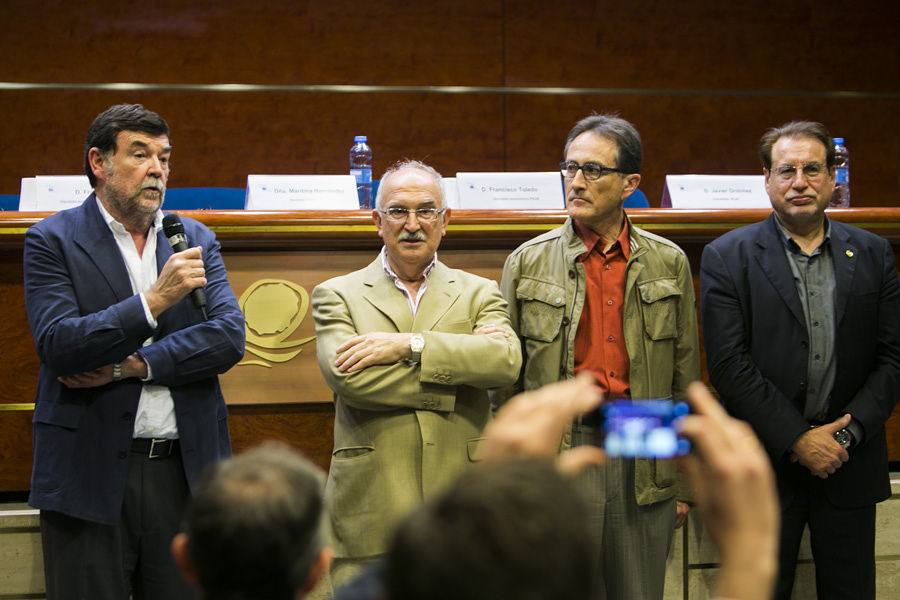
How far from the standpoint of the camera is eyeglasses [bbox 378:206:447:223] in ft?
7.84

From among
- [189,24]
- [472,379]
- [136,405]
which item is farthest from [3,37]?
[472,379]

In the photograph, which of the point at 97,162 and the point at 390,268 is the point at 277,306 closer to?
the point at 390,268

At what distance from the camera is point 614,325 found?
8.09 feet

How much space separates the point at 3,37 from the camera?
16.7ft

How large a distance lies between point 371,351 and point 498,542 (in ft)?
4.88

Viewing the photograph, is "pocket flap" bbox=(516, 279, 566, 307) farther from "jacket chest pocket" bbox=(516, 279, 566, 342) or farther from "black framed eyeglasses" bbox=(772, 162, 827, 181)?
"black framed eyeglasses" bbox=(772, 162, 827, 181)

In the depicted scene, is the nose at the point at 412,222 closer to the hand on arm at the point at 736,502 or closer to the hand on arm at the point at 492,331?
the hand on arm at the point at 492,331

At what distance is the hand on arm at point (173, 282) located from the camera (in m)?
2.15

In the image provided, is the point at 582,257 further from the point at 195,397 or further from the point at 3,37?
the point at 3,37

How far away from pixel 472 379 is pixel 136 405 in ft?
2.73

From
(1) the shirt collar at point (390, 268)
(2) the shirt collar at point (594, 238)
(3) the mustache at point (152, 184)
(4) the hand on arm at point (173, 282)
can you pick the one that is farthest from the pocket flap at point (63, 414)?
(2) the shirt collar at point (594, 238)

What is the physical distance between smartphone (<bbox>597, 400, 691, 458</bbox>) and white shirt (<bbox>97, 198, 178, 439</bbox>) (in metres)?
1.10

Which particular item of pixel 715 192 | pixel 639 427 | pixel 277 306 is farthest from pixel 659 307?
pixel 277 306

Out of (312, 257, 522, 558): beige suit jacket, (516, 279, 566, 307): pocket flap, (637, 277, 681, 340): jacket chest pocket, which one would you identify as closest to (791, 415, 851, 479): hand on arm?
(637, 277, 681, 340): jacket chest pocket
